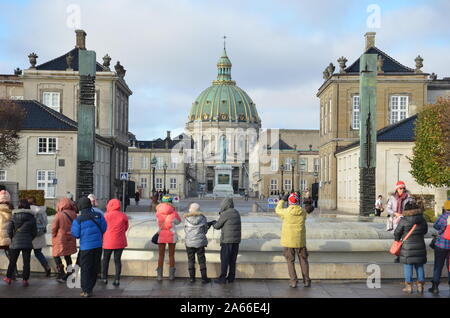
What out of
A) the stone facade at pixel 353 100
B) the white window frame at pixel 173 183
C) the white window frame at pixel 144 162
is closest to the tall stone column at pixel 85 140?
the stone facade at pixel 353 100

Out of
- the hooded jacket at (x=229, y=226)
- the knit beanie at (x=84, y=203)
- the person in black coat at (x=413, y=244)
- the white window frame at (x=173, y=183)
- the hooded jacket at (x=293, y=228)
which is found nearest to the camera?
the knit beanie at (x=84, y=203)

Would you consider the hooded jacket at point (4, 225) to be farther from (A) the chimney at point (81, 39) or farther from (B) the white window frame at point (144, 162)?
(B) the white window frame at point (144, 162)

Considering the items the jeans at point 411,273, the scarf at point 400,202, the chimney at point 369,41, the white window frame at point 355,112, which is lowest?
the jeans at point 411,273

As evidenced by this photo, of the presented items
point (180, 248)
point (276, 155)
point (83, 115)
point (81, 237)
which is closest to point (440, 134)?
point (83, 115)

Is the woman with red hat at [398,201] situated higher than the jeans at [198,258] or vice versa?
the woman with red hat at [398,201]

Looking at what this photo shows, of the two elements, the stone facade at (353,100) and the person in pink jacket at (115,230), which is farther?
the stone facade at (353,100)

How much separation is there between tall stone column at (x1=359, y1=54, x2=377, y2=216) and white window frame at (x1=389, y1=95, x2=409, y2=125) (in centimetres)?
4495

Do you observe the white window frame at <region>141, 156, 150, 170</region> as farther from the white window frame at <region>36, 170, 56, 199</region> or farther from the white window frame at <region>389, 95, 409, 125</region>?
the white window frame at <region>36, 170, 56, 199</region>

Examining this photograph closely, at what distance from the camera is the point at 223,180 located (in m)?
122

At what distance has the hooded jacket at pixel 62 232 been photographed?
595 inches

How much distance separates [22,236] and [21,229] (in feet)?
0.55

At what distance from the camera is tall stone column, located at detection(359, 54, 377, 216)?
24875 mm

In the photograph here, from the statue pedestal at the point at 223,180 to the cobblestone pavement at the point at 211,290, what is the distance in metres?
103

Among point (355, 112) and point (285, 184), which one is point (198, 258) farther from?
point (285, 184)
